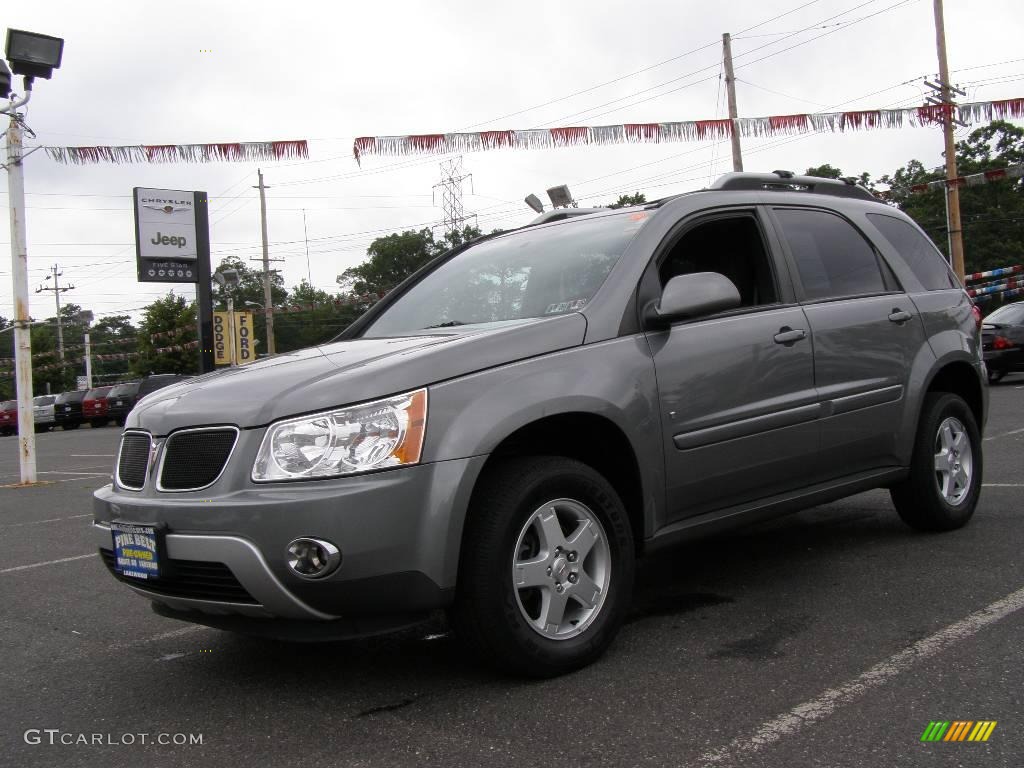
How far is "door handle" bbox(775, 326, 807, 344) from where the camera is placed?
4.11 m

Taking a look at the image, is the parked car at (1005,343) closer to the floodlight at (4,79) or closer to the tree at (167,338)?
the floodlight at (4,79)

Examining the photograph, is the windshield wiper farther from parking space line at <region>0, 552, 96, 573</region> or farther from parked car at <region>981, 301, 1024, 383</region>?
parked car at <region>981, 301, 1024, 383</region>

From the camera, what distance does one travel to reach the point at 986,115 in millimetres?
17625

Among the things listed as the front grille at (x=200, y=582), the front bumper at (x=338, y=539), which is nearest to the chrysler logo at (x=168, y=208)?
the front grille at (x=200, y=582)

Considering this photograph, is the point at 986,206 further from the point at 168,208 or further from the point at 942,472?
the point at 942,472

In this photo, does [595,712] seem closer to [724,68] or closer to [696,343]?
[696,343]

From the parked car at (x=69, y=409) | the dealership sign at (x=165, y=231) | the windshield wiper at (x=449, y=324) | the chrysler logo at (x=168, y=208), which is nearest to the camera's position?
the windshield wiper at (x=449, y=324)

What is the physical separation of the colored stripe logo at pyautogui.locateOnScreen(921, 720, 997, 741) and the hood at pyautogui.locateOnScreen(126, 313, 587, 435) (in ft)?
5.41

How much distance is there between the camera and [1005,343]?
1725 cm

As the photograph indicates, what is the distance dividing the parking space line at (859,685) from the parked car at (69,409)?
41.6 m

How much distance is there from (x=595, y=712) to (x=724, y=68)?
84.7 ft

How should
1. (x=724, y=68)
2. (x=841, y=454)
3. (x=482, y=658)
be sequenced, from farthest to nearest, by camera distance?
(x=724, y=68) → (x=841, y=454) → (x=482, y=658)

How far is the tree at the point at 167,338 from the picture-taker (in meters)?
63.9

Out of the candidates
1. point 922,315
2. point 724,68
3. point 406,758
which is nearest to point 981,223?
point 724,68
